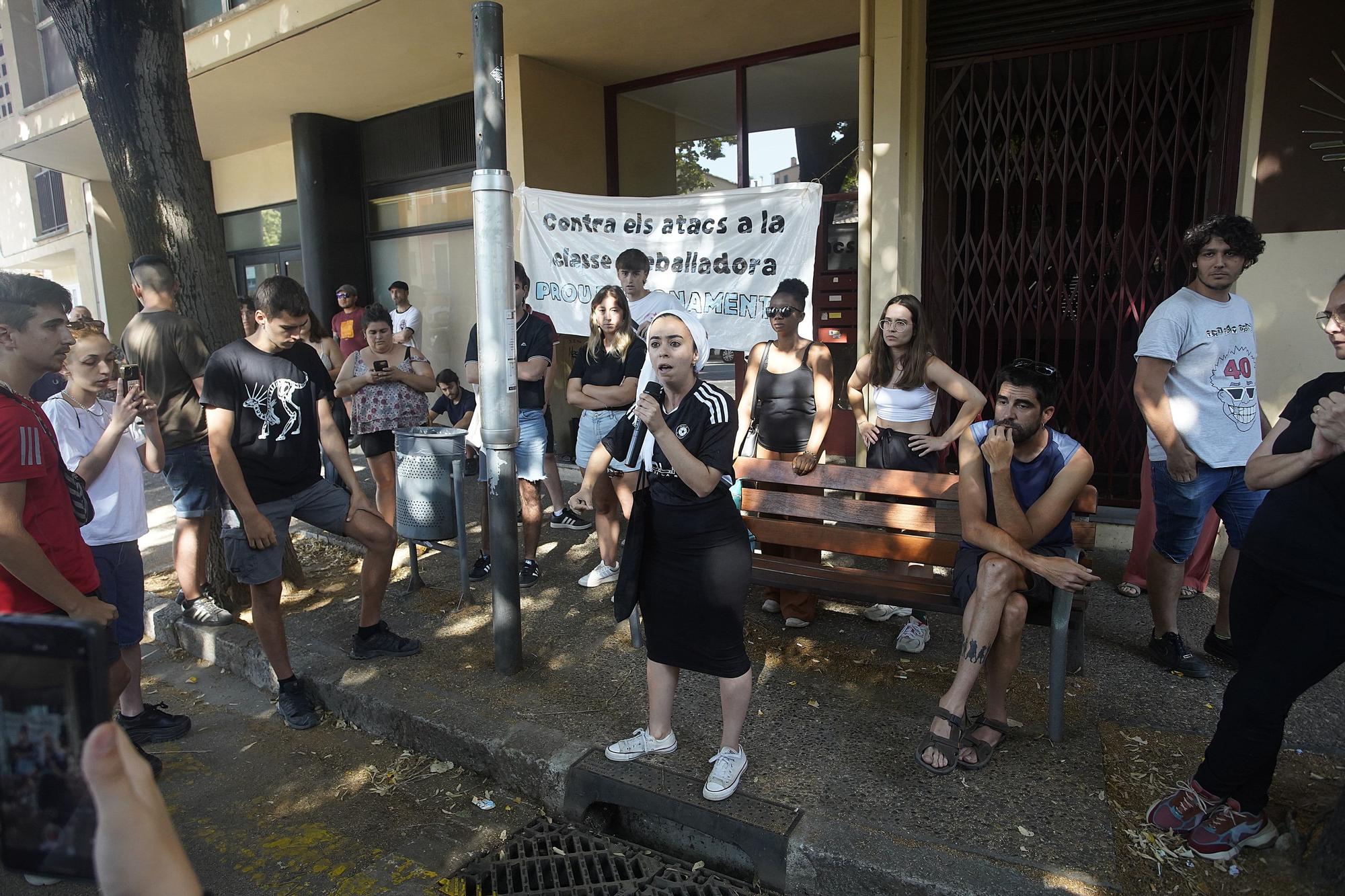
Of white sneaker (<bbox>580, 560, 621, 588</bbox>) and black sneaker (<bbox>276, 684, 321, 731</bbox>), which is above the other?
white sneaker (<bbox>580, 560, 621, 588</bbox>)

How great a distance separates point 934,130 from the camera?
6.10 metres

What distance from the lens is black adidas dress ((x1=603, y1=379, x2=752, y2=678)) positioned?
9.65ft

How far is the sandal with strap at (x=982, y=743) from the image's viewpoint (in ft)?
10.2

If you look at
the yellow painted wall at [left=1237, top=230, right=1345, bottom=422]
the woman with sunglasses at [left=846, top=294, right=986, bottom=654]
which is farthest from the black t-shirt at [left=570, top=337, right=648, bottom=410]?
the yellow painted wall at [left=1237, top=230, right=1345, bottom=422]

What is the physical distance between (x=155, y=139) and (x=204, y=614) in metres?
2.78

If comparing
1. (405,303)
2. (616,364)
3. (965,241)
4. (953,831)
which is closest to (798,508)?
(616,364)

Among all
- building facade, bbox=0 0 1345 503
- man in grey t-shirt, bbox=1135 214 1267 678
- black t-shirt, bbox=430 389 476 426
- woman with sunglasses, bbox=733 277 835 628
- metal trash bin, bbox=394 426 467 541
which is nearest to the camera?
man in grey t-shirt, bbox=1135 214 1267 678

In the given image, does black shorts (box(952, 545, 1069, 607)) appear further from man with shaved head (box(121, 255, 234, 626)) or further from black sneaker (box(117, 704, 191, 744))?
man with shaved head (box(121, 255, 234, 626))

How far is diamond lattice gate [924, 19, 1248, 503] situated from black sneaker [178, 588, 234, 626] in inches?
206

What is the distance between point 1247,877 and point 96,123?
6.46m

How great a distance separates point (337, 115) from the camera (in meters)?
9.73

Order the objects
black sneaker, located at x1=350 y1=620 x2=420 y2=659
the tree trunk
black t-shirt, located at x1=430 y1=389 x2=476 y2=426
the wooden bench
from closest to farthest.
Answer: the wooden bench
black sneaker, located at x1=350 y1=620 x2=420 y2=659
the tree trunk
black t-shirt, located at x1=430 y1=389 x2=476 y2=426

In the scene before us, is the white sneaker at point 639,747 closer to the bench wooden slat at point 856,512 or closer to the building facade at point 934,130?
the bench wooden slat at point 856,512

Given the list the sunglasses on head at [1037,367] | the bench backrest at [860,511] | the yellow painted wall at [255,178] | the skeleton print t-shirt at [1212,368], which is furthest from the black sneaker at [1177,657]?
the yellow painted wall at [255,178]
